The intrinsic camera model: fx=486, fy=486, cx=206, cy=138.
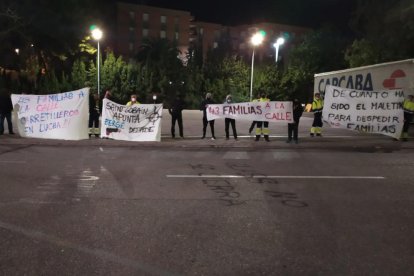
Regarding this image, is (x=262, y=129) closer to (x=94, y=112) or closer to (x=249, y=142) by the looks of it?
(x=249, y=142)

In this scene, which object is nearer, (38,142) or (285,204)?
(285,204)

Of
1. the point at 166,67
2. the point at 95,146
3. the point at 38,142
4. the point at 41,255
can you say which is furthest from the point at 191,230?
the point at 166,67

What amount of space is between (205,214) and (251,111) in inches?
396

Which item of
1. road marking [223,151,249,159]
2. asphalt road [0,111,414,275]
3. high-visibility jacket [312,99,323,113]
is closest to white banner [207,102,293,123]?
high-visibility jacket [312,99,323,113]

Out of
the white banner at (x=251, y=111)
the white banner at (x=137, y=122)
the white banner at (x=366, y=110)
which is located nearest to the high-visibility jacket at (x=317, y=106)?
the white banner at (x=366, y=110)

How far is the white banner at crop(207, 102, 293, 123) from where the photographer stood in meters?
16.5

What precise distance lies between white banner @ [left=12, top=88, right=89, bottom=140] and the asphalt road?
2.92 metres

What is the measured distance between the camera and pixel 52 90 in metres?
37.9

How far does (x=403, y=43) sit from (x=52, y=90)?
83.5 ft

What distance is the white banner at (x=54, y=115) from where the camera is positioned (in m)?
15.9

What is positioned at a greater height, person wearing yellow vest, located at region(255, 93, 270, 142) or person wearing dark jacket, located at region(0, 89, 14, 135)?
person wearing dark jacket, located at region(0, 89, 14, 135)

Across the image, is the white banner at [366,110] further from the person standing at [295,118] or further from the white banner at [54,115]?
the white banner at [54,115]

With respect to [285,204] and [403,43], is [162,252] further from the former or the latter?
[403,43]

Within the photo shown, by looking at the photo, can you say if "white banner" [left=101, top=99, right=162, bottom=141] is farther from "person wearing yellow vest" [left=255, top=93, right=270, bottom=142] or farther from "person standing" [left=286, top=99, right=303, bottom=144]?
"person standing" [left=286, top=99, right=303, bottom=144]
